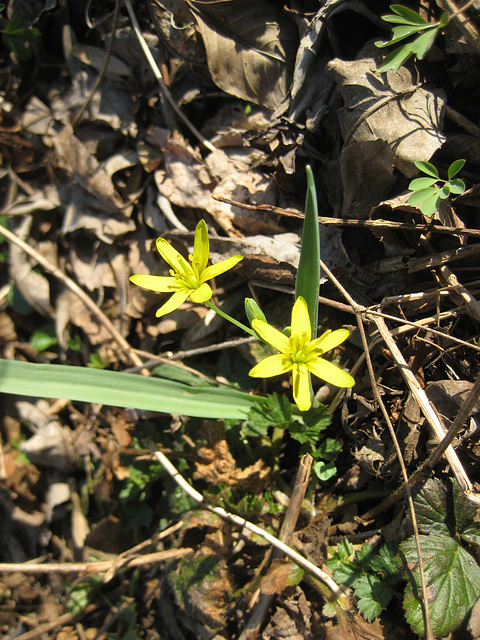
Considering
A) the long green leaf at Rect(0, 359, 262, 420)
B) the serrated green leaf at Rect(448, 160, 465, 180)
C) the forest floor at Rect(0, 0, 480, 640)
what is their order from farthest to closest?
the long green leaf at Rect(0, 359, 262, 420) < the forest floor at Rect(0, 0, 480, 640) < the serrated green leaf at Rect(448, 160, 465, 180)

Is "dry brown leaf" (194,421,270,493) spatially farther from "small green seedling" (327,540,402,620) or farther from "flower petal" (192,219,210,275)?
"flower petal" (192,219,210,275)

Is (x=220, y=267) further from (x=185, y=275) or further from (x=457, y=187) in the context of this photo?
(x=457, y=187)

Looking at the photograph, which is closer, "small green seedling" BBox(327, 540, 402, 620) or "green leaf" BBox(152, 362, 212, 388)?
"small green seedling" BBox(327, 540, 402, 620)

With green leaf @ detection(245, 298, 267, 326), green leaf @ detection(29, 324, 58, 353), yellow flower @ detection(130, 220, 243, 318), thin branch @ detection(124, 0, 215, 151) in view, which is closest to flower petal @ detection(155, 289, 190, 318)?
yellow flower @ detection(130, 220, 243, 318)

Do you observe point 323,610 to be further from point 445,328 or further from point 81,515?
point 81,515

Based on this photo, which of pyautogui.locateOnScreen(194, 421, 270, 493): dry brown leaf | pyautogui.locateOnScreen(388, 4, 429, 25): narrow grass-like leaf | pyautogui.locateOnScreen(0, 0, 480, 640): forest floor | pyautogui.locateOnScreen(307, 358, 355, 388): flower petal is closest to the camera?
pyautogui.locateOnScreen(307, 358, 355, 388): flower petal

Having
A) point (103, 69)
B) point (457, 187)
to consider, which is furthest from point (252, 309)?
point (103, 69)

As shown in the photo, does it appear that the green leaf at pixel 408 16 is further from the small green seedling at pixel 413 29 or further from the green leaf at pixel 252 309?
the green leaf at pixel 252 309
